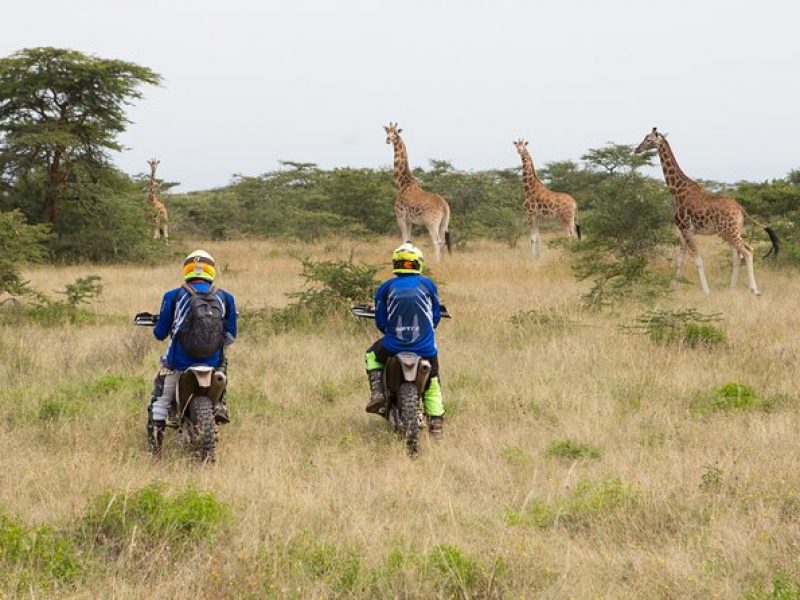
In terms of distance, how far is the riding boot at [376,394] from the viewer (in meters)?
6.82

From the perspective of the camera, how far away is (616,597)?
3900 mm

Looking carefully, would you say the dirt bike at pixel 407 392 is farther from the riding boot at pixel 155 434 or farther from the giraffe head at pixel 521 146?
the giraffe head at pixel 521 146

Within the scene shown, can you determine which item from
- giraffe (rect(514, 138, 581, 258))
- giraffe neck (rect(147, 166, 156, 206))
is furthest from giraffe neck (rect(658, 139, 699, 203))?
giraffe neck (rect(147, 166, 156, 206))

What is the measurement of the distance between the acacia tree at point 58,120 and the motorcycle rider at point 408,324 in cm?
1563

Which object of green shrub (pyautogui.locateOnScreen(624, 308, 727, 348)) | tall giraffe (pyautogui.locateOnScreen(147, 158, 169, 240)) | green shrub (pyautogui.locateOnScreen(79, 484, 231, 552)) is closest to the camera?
green shrub (pyautogui.locateOnScreen(79, 484, 231, 552))

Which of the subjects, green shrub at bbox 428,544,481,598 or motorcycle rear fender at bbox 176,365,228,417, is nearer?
green shrub at bbox 428,544,481,598

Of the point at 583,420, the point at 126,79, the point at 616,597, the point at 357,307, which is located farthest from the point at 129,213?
the point at 616,597

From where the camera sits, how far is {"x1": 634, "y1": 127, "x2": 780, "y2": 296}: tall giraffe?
48.2 feet

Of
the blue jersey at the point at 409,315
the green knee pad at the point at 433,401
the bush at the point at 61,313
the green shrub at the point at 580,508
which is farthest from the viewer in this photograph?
the bush at the point at 61,313

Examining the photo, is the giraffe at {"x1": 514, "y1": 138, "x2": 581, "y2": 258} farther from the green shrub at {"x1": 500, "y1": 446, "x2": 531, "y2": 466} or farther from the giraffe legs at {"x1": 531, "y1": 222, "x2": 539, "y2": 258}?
the green shrub at {"x1": 500, "y1": 446, "x2": 531, "y2": 466}

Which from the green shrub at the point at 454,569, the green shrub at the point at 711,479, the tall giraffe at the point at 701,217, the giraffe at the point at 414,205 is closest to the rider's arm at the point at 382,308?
the green shrub at the point at 711,479

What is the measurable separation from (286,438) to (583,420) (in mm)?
2417

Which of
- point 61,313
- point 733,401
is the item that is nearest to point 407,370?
point 733,401

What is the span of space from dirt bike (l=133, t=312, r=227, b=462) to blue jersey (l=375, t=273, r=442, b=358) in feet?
4.59
